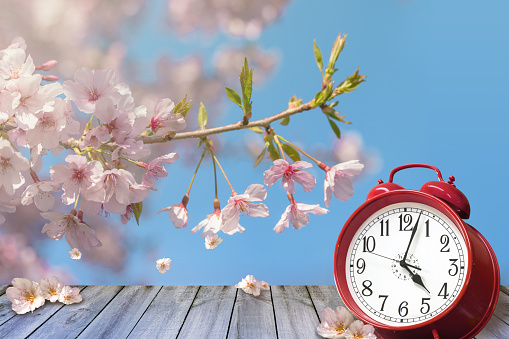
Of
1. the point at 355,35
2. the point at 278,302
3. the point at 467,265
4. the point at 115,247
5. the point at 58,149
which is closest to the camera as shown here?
the point at 58,149

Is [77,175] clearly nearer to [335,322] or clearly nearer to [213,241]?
[335,322]

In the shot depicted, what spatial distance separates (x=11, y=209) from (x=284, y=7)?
1.00 meters

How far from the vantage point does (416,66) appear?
59.1 inches

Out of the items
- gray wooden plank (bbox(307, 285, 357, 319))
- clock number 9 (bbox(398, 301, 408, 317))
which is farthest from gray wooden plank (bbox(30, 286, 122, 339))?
clock number 9 (bbox(398, 301, 408, 317))

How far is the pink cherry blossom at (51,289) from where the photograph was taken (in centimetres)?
129

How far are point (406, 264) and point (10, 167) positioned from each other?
0.73 m

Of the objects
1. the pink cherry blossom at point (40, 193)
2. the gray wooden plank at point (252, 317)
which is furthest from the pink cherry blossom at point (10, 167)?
the gray wooden plank at point (252, 317)

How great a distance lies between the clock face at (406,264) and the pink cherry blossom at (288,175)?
0.27 metres

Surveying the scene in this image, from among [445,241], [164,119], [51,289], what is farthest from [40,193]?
[445,241]

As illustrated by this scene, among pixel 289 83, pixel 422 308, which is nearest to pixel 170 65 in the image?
pixel 289 83

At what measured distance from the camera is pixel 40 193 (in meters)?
0.77

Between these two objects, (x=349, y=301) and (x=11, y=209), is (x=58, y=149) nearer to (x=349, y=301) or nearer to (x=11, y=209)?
(x=11, y=209)

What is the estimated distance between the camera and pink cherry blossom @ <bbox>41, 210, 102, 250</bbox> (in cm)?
82

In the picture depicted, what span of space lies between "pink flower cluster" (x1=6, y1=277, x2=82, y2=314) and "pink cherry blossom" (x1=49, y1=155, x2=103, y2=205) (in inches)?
24.3
